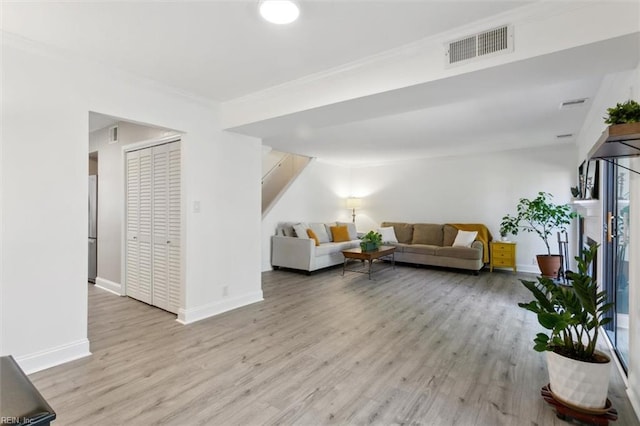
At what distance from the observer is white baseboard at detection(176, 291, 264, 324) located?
11.1 feet

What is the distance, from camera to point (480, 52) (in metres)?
2.06

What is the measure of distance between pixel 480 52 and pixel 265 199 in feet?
18.3

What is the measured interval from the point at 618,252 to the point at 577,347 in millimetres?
1383

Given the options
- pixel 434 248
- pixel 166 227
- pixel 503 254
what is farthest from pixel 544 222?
pixel 166 227

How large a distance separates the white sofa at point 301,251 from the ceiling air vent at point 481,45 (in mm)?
4086

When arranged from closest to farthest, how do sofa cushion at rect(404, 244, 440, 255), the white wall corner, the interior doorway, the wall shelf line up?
the wall shelf
the white wall corner
the interior doorway
sofa cushion at rect(404, 244, 440, 255)

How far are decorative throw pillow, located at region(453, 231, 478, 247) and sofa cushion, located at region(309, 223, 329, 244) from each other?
8.65 ft

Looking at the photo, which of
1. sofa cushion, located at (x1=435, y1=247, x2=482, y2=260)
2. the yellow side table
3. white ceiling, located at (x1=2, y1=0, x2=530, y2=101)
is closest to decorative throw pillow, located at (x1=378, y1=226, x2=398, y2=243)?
sofa cushion, located at (x1=435, y1=247, x2=482, y2=260)

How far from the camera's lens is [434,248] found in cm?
627

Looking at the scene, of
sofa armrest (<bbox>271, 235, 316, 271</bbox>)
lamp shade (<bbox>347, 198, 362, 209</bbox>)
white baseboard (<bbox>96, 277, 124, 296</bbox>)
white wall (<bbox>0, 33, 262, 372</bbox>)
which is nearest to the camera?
white wall (<bbox>0, 33, 262, 372</bbox>)

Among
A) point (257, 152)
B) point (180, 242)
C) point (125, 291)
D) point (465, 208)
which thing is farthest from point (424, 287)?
point (125, 291)

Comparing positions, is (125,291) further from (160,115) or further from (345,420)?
(345,420)

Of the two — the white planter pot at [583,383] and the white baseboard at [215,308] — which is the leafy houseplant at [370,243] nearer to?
the white baseboard at [215,308]

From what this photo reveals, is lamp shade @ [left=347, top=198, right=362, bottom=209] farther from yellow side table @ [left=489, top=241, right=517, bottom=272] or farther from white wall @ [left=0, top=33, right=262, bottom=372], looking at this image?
white wall @ [left=0, top=33, right=262, bottom=372]
